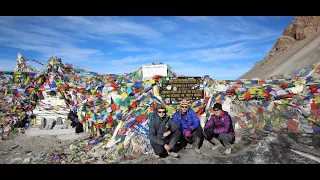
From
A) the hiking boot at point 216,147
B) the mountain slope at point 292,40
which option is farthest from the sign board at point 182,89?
the mountain slope at point 292,40

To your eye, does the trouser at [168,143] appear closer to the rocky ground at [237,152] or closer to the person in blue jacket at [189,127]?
the rocky ground at [237,152]

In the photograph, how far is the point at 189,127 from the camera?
6.79 metres

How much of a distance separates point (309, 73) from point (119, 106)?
716 centimetres

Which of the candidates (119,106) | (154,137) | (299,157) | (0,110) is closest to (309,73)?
(299,157)

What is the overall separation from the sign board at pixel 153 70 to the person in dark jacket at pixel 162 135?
2.95m

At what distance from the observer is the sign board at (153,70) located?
918 cm

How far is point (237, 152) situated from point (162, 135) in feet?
7.03

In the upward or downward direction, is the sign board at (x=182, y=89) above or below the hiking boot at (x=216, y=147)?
above

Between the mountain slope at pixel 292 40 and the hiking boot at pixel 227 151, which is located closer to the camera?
the hiking boot at pixel 227 151

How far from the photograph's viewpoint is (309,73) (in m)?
8.91

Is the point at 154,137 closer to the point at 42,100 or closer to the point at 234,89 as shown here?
the point at 234,89

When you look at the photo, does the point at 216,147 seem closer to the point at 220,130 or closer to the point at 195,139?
the point at 220,130

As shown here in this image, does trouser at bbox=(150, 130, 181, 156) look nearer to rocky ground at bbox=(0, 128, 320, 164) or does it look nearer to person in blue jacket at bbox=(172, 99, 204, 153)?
rocky ground at bbox=(0, 128, 320, 164)
